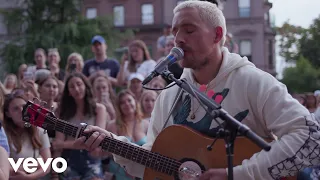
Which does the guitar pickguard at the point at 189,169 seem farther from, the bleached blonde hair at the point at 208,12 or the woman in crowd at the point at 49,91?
the woman in crowd at the point at 49,91

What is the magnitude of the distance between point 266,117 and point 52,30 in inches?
1152

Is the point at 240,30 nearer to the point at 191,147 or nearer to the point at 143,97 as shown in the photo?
the point at 143,97

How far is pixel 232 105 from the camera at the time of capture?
3.54m

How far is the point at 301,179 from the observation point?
19.5 feet

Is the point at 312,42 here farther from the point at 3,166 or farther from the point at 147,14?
the point at 147,14

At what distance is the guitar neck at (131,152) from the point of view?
3.77m

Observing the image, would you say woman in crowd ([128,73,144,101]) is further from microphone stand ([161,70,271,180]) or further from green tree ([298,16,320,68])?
microphone stand ([161,70,271,180])

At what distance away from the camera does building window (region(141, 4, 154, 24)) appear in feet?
136

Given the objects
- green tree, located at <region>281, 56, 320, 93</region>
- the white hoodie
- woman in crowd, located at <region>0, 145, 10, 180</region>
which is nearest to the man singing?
the white hoodie

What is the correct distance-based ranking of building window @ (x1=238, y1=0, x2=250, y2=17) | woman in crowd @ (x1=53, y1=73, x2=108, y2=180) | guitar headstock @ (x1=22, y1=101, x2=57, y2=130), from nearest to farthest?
1. guitar headstock @ (x1=22, y1=101, x2=57, y2=130)
2. woman in crowd @ (x1=53, y1=73, x2=108, y2=180)
3. building window @ (x1=238, y1=0, x2=250, y2=17)

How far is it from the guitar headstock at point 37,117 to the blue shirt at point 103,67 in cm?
523

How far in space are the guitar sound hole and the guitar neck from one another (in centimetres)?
9

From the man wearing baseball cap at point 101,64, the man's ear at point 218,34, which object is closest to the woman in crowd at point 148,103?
the man wearing baseball cap at point 101,64

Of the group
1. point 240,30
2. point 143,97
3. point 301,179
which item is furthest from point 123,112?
point 240,30
